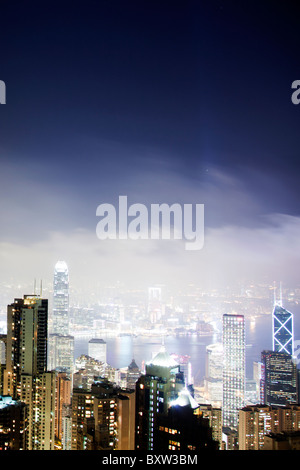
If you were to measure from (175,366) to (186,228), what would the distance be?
1.10 metres

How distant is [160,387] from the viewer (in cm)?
322

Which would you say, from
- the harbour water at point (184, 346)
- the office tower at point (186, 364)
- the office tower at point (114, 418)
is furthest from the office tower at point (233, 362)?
the office tower at point (114, 418)

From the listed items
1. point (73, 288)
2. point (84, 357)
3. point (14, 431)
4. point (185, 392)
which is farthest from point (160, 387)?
point (84, 357)

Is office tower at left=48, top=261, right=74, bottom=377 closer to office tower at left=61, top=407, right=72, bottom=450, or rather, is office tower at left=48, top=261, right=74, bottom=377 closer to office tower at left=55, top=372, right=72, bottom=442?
office tower at left=55, top=372, right=72, bottom=442

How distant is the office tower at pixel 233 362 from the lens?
5023 millimetres

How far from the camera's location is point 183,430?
8.05 feet

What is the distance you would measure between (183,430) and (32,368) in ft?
8.63

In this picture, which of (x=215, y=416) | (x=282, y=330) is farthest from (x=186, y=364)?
(x=282, y=330)

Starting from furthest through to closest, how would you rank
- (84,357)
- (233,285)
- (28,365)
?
(84,357) < (28,365) < (233,285)

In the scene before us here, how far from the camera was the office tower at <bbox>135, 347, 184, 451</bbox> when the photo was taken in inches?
122

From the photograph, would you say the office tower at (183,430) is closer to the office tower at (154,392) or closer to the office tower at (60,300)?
the office tower at (154,392)

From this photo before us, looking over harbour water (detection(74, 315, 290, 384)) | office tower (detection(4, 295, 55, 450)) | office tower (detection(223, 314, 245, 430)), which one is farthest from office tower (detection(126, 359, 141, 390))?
office tower (detection(223, 314, 245, 430))

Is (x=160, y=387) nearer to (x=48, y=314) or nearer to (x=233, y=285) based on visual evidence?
(x=233, y=285)

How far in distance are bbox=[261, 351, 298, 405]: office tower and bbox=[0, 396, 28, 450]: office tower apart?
2.96m
